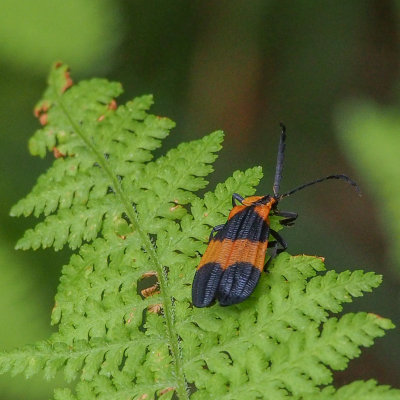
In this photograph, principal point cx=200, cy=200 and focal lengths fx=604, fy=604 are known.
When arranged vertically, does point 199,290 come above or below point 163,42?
below

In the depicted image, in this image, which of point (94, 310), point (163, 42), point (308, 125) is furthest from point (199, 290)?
point (308, 125)

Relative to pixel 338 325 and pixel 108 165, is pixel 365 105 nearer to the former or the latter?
pixel 108 165

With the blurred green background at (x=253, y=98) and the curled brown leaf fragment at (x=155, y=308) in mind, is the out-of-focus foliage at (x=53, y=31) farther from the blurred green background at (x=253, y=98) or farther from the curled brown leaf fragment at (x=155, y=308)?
the curled brown leaf fragment at (x=155, y=308)

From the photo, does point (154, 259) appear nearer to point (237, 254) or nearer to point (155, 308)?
point (155, 308)

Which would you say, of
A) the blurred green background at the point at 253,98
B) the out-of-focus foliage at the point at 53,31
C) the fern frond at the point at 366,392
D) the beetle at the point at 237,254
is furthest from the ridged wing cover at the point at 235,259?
the out-of-focus foliage at the point at 53,31

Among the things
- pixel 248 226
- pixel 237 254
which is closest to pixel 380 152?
pixel 248 226
